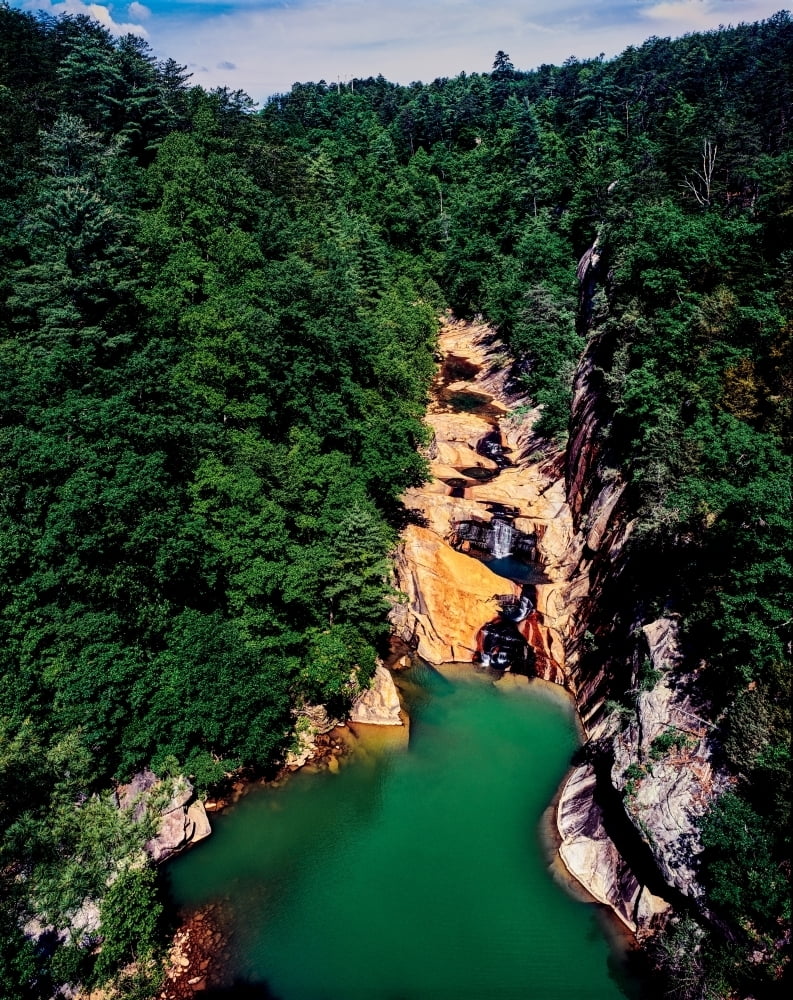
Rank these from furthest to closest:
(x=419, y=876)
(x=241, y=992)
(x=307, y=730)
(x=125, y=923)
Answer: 1. (x=307, y=730)
2. (x=419, y=876)
3. (x=241, y=992)
4. (x=125, y=923)

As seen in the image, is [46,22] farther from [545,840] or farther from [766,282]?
[545,840]

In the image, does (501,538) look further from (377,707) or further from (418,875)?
(418,875)

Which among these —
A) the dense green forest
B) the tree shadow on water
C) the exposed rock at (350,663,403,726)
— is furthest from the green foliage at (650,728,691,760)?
the tree shadow on water

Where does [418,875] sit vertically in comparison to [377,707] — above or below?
below

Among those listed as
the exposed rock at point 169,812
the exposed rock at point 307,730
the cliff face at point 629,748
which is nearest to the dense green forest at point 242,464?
the exposed rock at point 307,730

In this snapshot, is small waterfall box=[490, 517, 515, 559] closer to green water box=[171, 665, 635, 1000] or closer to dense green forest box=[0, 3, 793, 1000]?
dense green forest box=[0, 3, 793, 1000]

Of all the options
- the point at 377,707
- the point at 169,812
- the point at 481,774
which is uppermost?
the point at 377,707

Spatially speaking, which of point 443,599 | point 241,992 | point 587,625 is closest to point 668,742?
point 587,625
